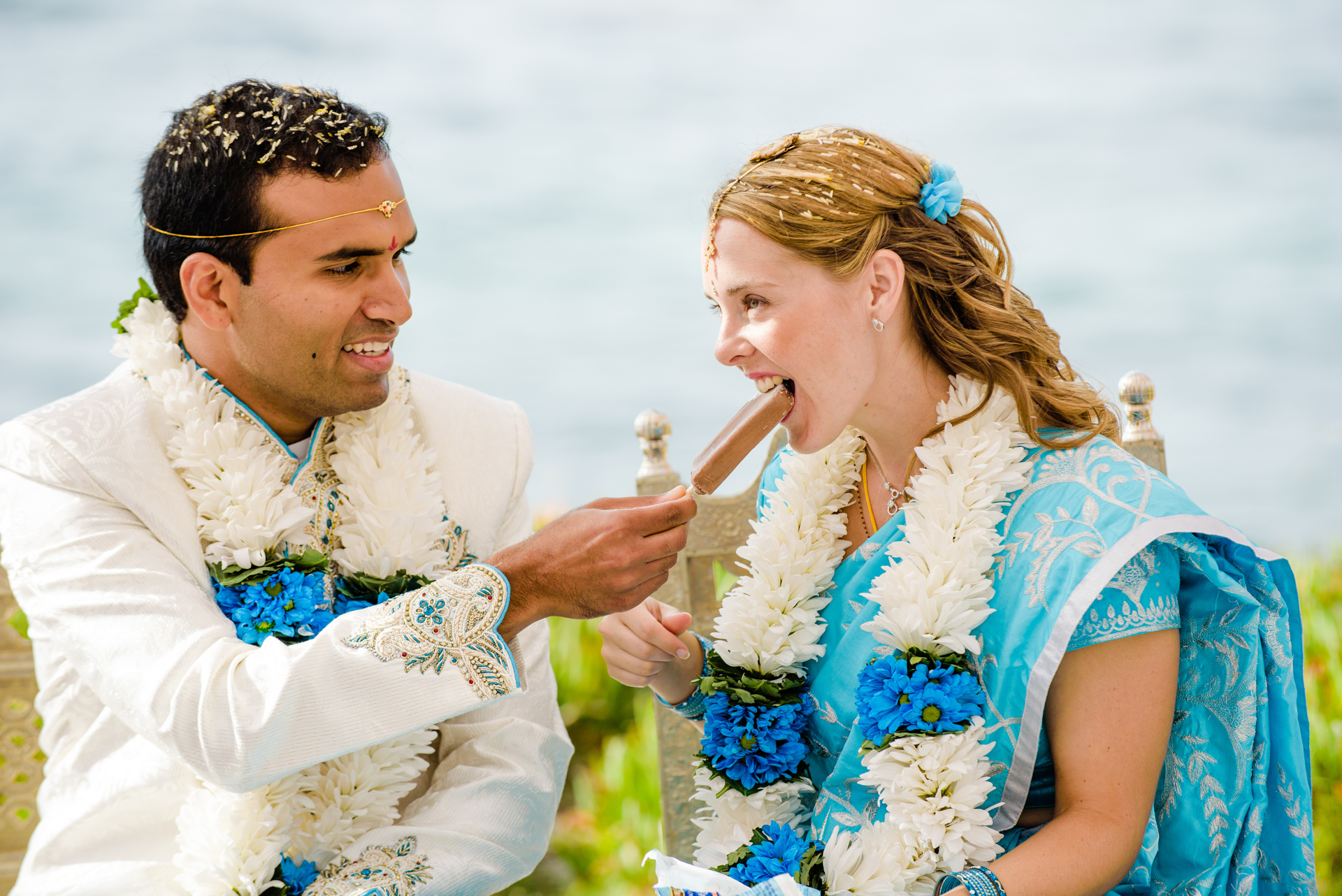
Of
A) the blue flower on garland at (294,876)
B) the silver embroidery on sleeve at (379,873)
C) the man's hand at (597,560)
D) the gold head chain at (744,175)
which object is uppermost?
the gold head chain at (744,175)

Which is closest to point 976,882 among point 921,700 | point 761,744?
point 921,700

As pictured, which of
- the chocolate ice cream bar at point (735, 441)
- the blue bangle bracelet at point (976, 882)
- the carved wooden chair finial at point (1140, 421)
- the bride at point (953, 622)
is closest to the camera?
the blue bangle bracelet at point (976, 882)

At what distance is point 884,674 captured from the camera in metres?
2.15

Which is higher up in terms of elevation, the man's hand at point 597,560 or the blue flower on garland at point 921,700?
the man's hand at point 597,560

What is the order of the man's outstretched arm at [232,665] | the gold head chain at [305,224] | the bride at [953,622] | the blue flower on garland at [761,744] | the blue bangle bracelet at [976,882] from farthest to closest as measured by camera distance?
the gold head chain at [305,224] < the blue flower on garland at [761,744] < the man's outstretched arm at [232,665] < the bride at [953,622] < the blue bangle bracelet at [976,882]

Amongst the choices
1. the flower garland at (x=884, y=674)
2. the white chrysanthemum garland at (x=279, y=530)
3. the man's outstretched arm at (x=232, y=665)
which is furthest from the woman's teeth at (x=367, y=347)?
the flower garland at (x=884, y=674)

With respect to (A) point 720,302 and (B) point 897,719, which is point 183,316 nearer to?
(A) point 720,302

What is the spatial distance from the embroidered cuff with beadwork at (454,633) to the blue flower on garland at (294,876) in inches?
22.0

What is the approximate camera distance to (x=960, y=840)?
198 cm

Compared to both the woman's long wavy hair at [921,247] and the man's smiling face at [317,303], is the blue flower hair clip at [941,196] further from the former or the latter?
the man's smiling face at [317,303]

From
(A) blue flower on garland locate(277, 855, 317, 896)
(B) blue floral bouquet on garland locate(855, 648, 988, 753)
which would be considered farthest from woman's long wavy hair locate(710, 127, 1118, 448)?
(A) blue flower on garland locate(277, 855, 317, 896)

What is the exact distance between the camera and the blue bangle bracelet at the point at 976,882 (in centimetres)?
187

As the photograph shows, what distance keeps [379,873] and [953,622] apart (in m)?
1.30

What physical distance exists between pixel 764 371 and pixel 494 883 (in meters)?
1.31
